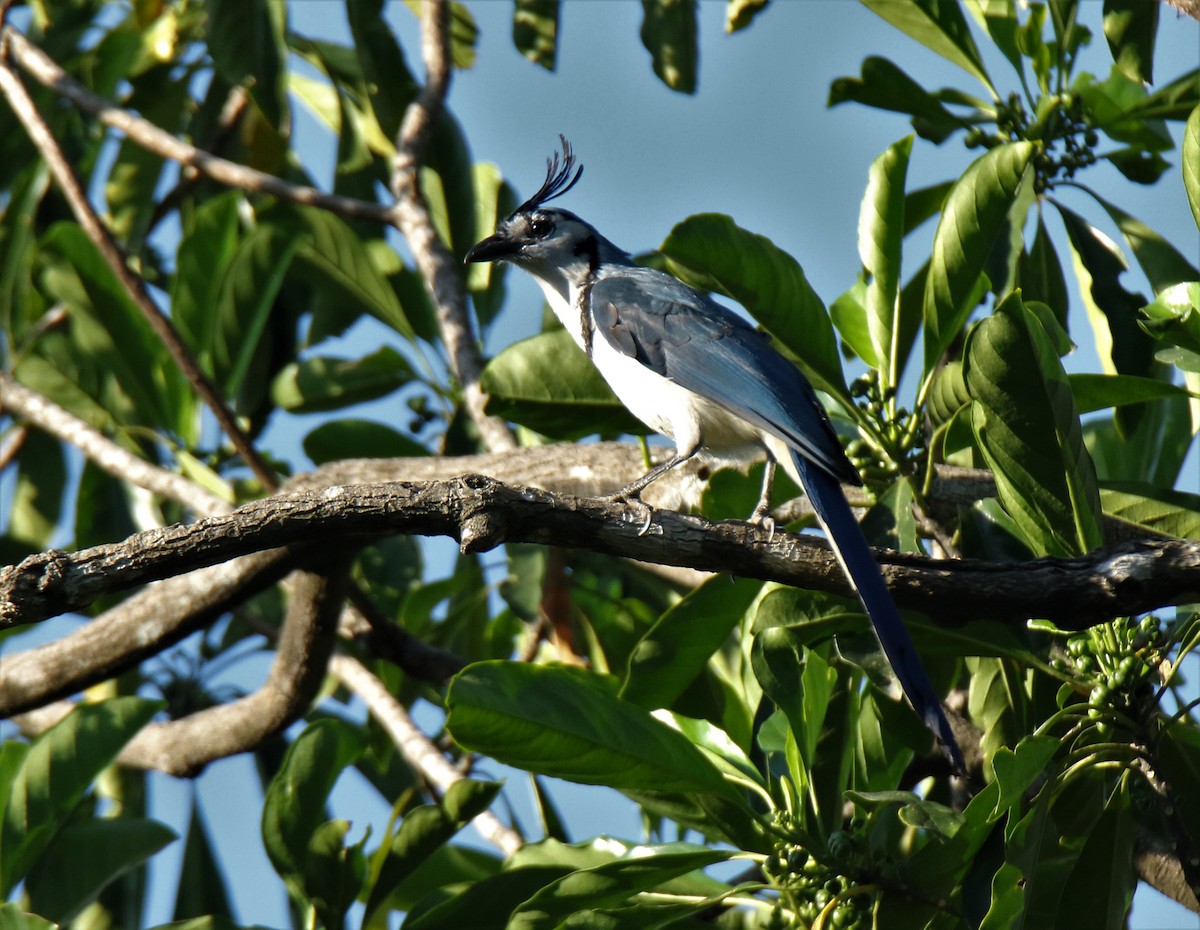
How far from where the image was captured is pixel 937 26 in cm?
354

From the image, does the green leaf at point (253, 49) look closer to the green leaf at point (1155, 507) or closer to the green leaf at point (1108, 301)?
A: the green leaf at point (1108, 301)

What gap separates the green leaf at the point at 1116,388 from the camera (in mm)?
2820

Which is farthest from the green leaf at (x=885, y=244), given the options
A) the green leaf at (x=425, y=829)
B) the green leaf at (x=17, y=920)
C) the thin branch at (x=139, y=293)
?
the green leaf at (x=17, y=920)

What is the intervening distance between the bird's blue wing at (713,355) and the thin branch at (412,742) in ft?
3.98

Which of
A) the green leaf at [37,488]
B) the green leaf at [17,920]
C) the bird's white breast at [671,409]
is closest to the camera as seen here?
the green leaf at [17,920]

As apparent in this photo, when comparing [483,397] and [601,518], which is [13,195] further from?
[601,518]

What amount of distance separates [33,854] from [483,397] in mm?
1830

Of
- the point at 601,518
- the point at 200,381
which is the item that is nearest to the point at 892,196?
the point at 601,518

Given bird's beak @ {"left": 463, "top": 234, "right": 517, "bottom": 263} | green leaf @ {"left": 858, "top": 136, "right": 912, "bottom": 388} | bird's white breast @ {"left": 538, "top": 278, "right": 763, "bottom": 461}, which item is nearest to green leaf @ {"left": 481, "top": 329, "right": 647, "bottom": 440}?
bird's white breast @ {"left": 538, "top": 278, "right": 763, "bottom": 461}

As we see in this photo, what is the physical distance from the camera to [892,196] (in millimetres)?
3141

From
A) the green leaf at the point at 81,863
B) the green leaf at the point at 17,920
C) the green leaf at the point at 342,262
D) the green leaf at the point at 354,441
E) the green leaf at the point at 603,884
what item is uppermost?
the green leaf at the point at 342,262

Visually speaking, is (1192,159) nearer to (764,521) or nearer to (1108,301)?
(1108,301)

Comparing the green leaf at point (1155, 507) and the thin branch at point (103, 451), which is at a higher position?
the thin branch at point (103, 451)

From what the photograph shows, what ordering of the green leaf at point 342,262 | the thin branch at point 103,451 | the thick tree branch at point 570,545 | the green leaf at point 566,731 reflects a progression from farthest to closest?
1. the green leaf at point 342,262
2. the thin branch at point 103,451
3. the green leaf at point 566,731
4. the thick tree branch at point 570,545
